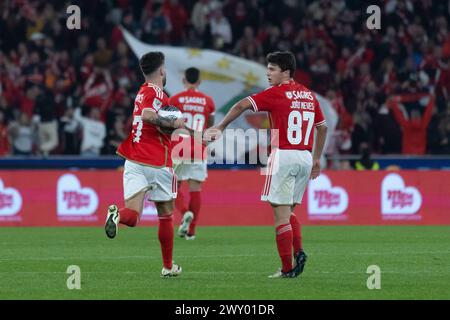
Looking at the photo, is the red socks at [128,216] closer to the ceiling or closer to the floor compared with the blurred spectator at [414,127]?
closer to the floor

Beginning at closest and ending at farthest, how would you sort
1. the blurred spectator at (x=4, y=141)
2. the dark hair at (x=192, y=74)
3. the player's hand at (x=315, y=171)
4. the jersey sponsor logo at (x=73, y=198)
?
the player's hand at (x=315, y=171) < the dark hair at (x=192, y=74) < the jersey sponsor logo at (x=73, y=198) < the blurred spectator at (x=4, y=141)

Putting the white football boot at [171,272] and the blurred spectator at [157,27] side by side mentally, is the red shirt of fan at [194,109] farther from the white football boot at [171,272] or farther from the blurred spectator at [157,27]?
the blurred spectator at [157,27]

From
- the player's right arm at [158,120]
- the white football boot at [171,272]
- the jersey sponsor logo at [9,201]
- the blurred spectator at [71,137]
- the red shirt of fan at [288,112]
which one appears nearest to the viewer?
the player's right arm at [158,120]

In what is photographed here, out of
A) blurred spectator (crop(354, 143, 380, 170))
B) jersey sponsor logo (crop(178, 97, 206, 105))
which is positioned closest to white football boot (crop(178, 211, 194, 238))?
jersey sponsor logo (crop(178, 97, 206, 105))

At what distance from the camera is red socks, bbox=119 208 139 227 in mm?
Answer: 12242

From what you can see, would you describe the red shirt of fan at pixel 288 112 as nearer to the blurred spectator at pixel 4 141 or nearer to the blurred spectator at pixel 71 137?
the blurred spectator at pixel 4 141

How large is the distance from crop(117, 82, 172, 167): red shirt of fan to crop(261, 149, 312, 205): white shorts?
1091 mm

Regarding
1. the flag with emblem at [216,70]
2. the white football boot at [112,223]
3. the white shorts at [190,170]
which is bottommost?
the white football boot at [112,223]

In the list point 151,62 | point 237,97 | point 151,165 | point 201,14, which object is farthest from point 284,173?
point 201,14

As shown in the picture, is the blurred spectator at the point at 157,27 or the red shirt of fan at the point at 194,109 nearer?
the red shirt of fan at the point at 194,109

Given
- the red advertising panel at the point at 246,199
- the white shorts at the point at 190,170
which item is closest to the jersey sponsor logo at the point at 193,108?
the white shorts at the point at 190,170

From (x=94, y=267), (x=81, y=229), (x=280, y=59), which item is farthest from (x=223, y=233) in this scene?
(x=280, y=59)

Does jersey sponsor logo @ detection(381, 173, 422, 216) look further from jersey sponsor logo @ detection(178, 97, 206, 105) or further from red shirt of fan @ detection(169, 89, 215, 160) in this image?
jersey sponsor logo @ detection(178, 97, 206, 105)

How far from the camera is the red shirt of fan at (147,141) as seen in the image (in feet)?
40.3
